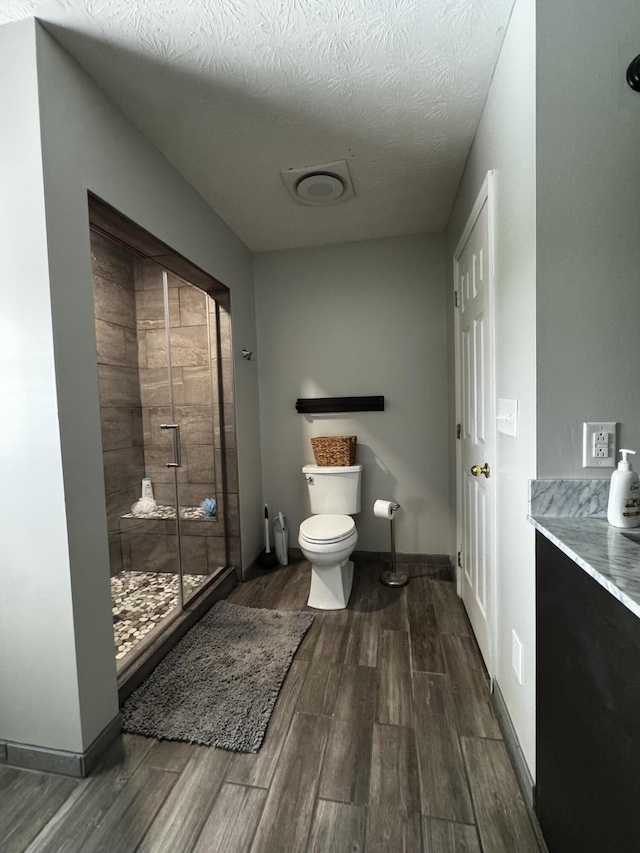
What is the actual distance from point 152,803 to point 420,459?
229 centimetres

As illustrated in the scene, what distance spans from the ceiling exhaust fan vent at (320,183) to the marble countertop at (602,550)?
1943mm

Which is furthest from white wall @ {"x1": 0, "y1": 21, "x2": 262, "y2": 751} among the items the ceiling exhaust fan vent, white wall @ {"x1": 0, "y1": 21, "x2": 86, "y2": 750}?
the ceiling exhaust fan vent

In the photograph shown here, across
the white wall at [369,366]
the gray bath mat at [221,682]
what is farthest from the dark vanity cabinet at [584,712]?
the white wall at [369,366]

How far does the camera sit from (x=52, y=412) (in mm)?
1240

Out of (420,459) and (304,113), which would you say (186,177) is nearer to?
(304,113)

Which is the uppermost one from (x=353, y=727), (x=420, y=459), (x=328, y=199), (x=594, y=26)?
(x=328, y=199)

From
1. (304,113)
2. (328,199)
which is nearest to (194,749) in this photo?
(304,113)

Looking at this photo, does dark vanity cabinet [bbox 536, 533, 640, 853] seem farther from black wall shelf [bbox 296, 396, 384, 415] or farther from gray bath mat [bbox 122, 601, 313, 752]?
black wall shelf [bbox 296, 396, 384, 415]

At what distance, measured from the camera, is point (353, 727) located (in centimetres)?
146

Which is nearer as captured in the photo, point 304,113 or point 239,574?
point 304,113

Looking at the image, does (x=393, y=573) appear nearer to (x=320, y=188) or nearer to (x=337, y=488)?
(x=337, y=488)

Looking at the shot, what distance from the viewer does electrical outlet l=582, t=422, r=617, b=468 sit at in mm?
1050

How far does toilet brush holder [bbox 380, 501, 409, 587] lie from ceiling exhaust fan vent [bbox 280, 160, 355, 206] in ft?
6.45

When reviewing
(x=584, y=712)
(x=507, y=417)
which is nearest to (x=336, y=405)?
(x=507, y=417)
